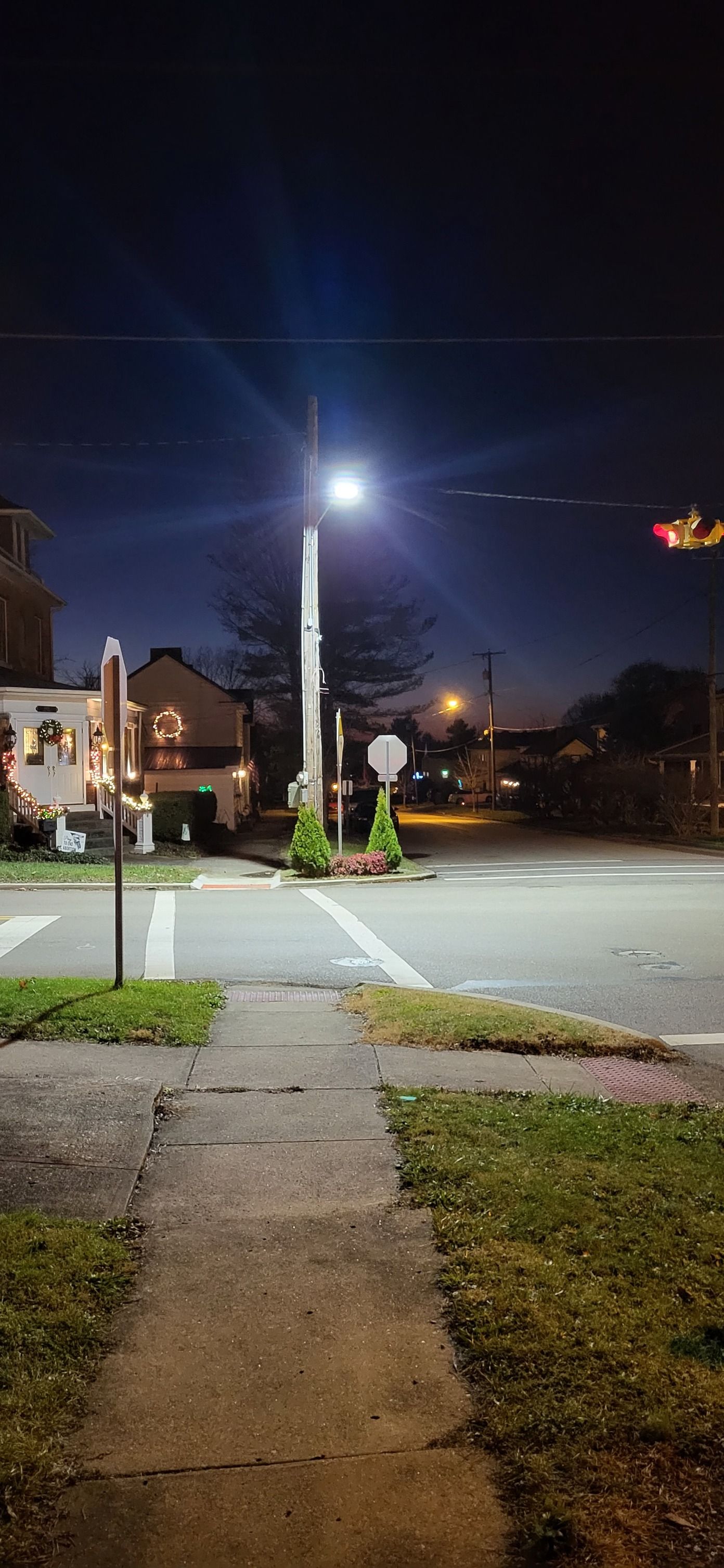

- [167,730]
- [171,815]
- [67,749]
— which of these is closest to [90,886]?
[171,815]

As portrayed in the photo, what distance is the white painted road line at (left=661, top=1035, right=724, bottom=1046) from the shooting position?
25.1ft

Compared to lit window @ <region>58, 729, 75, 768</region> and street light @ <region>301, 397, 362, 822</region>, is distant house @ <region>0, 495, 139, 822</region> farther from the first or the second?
street light @ <region>301, 397, 362, 822</region>

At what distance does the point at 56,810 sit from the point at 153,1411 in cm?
2291

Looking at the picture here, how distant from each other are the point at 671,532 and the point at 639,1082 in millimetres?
10198

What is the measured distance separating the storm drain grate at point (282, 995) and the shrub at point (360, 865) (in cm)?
1282

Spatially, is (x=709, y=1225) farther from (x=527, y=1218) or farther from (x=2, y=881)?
(x=2, y=881)

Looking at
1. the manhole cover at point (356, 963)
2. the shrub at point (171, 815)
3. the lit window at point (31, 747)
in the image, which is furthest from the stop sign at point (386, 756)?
the manhole cover at point (356, 963)

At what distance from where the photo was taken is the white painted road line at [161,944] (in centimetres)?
1004

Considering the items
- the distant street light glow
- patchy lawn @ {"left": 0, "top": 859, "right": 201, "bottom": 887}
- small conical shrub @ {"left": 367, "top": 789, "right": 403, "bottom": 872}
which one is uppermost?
the distant street light glow

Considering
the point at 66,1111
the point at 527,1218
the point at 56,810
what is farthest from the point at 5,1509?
the point at 56,810

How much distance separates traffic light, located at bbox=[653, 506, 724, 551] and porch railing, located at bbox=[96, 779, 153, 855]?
44.9ft

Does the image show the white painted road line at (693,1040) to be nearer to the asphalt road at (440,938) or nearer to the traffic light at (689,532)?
the asphalt road at (440,938)

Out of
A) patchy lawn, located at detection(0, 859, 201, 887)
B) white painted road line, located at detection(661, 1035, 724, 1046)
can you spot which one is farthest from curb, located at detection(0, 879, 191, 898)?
white painted road line, located at detection(661, 1035, 724, 1046)

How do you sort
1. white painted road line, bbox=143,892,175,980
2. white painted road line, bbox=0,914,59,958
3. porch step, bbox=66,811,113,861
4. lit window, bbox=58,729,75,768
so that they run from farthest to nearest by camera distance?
lit window, bbox=58,729,75,768 < porch step, bbox=66,811,113,861 < white painted road line, bbox=0,914,59,958 < white painted road line, bbox=143,892,175,980
